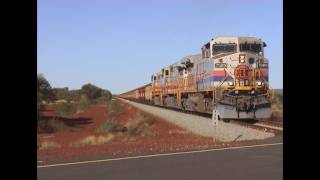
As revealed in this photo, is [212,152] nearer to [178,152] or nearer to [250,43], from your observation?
[178,152]

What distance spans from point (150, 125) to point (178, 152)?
16.7 m

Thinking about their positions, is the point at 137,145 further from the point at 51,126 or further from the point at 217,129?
the point at 51,126

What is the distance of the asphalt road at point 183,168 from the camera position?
962cm

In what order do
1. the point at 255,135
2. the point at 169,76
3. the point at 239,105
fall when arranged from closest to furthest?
1. the point at 255,135
2. the point at 239,105
3. the point at 169,76

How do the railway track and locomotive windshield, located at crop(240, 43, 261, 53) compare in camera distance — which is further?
locomotive windshield, located at crop(240, 43, 261, 53)

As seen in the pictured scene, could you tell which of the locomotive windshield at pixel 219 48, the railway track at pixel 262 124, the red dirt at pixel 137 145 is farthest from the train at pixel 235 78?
the red dirt at pixel 137 145

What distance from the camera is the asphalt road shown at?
962 centimetres

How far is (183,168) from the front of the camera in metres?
10.8

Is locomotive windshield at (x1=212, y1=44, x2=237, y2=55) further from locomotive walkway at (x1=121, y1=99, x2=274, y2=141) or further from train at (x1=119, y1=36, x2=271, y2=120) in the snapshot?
locomotive walkway at (x1=121, y1=99, x2=274, y2=141)

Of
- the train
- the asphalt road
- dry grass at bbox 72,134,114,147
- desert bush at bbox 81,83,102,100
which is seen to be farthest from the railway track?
desert bush at bbox 81,83,102,100

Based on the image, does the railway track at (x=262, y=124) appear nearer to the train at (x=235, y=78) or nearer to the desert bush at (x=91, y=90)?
the train at (x=235, y=78)
